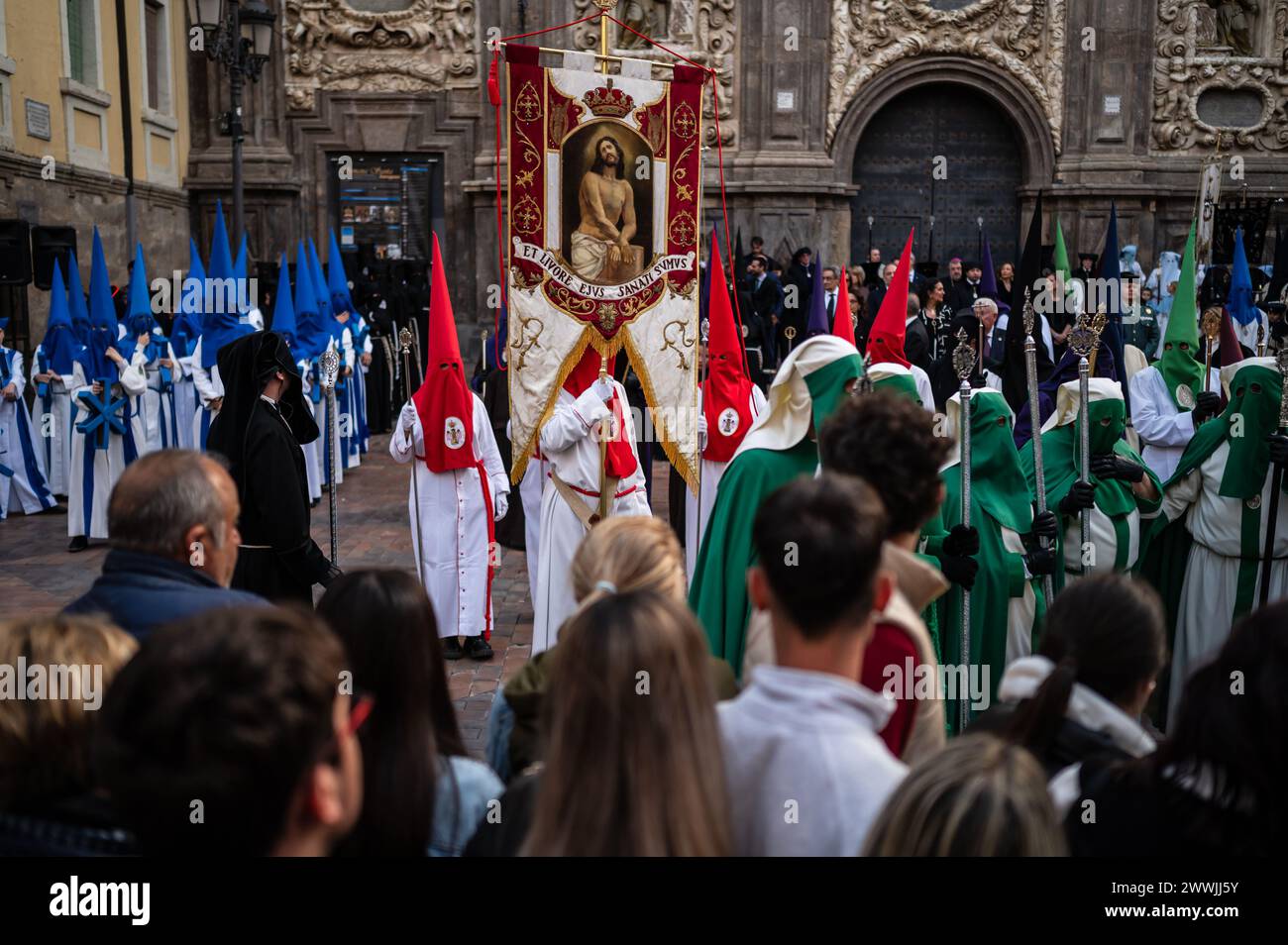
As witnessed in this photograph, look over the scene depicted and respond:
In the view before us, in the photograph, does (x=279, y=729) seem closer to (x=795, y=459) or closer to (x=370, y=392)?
(x=795, y=459)

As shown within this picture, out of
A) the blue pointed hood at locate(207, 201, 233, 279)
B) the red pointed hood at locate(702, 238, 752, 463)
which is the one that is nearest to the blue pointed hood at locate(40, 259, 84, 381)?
the blue pointed hood at locate(207, 201, 233, 279)

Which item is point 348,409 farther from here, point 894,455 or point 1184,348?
point 894,455

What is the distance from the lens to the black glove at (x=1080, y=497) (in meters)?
5.66

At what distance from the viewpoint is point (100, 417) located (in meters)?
11.2

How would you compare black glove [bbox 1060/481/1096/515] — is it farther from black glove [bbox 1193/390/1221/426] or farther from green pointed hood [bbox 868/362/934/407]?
black glove [bbox 1193/390/1221/426]

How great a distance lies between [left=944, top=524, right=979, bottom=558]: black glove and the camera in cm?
502

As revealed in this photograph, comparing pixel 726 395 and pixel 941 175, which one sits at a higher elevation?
pixel 941 175

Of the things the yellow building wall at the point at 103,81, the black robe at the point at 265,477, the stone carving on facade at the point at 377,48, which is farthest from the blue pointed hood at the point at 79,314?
the stone carving on facade at the point at 377,48

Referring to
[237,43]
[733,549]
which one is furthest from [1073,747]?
[237,43]

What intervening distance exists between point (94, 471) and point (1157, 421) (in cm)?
859

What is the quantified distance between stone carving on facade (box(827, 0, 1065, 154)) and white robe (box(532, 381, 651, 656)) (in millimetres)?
14533

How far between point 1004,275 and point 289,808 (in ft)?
52.5

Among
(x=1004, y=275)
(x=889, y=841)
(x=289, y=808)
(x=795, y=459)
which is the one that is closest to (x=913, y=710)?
(x=889, y=841)

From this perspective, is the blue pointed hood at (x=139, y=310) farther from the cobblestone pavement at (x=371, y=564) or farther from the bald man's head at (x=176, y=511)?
the bald man's head at (x=176, y=511)
